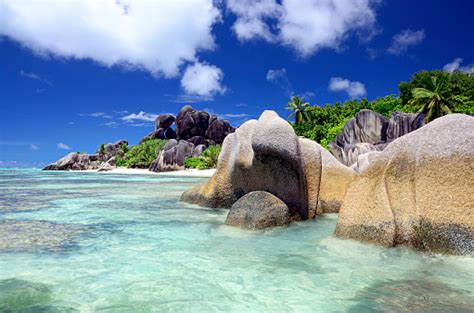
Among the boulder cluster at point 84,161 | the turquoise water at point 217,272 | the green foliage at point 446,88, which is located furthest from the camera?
the boulder cluster at point 84,161

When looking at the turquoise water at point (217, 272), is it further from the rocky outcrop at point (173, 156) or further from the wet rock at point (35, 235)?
the rocky outcrop at point (173, 156)

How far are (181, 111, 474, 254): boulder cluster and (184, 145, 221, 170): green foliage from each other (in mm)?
38763

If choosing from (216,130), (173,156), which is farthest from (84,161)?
(173,156)

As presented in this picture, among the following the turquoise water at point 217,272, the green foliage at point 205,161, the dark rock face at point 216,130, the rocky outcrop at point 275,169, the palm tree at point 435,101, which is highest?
the dark rock face at point 216,130

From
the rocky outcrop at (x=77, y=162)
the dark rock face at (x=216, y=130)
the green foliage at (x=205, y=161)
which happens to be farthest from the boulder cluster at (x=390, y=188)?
the rocky outcrop at (x=77, y=162)

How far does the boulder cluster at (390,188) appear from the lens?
5535mm

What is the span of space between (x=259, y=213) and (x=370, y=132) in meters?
26.9

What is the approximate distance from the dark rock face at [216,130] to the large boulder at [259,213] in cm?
6421

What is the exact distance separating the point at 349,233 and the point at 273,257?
164cm

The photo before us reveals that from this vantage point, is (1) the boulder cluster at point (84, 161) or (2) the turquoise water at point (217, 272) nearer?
(2) the turquoise water at point (217, 272)

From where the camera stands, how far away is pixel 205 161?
49344 mm

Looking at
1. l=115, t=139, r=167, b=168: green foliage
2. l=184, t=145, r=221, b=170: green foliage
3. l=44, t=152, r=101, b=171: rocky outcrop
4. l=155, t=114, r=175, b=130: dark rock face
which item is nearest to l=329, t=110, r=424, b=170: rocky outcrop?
l=184, t=145, r=221, b=170: green foliage

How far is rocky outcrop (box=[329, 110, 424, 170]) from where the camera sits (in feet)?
97.5

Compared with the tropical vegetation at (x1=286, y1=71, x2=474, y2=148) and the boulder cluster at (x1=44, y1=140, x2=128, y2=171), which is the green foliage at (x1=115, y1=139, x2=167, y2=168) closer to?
the boulder cluster at (x1=44, y1=140, x2=128, y2=171)
